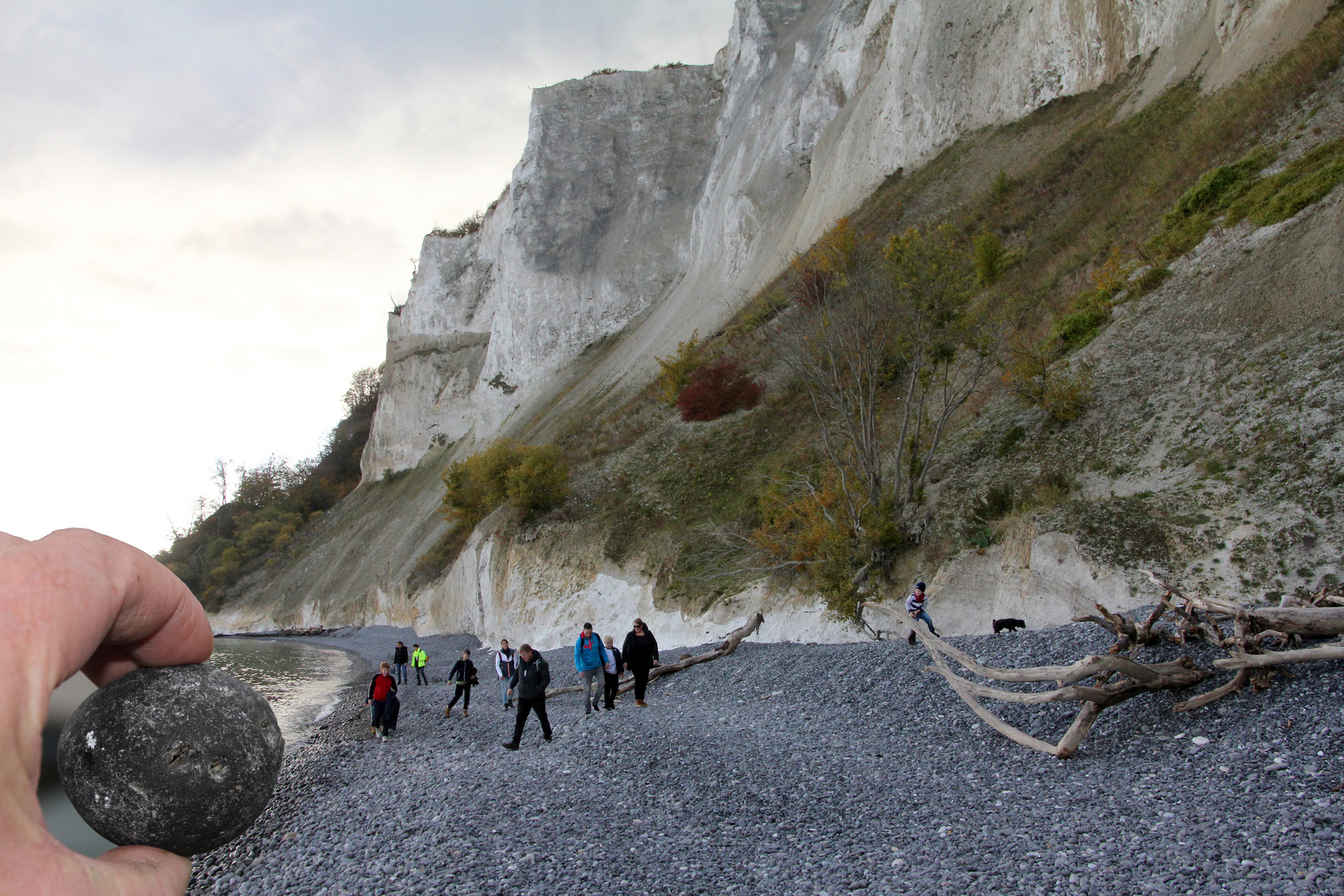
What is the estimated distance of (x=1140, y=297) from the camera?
16.4m

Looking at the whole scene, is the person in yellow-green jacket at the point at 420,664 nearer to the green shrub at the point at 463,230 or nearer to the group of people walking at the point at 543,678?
the group of people walking at the point at 543,678

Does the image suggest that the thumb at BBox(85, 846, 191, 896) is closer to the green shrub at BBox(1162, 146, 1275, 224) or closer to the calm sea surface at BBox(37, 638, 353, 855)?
the calm sea surface at BBox(37, 638, 353, 855)

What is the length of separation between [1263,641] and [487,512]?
105 feet

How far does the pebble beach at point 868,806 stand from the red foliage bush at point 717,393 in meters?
17.8

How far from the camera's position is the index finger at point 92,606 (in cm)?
160

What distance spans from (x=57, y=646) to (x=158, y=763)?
1044 millimetres

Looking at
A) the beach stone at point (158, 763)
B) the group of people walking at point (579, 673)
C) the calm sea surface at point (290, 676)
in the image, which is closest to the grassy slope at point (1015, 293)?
the group of people walking at point (579, 673)

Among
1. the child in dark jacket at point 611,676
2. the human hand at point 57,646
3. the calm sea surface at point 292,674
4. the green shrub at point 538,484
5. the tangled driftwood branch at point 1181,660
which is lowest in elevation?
the calm sea surface at point 292,674

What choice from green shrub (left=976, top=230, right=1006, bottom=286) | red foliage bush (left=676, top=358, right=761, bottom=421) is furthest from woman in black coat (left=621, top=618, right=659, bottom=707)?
green shrub (left=976, top=230, right=1006, bottom=286)

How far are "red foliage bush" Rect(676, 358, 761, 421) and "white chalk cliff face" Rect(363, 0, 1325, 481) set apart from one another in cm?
911

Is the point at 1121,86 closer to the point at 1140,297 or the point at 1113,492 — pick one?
the point at 1140,297

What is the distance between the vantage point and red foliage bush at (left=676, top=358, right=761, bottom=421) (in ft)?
93.2

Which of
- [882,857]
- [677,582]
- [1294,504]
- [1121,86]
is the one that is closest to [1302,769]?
[882,857]

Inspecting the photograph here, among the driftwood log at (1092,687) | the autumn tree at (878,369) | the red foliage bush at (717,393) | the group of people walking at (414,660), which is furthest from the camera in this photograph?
the red foliage bush at (717,393)
